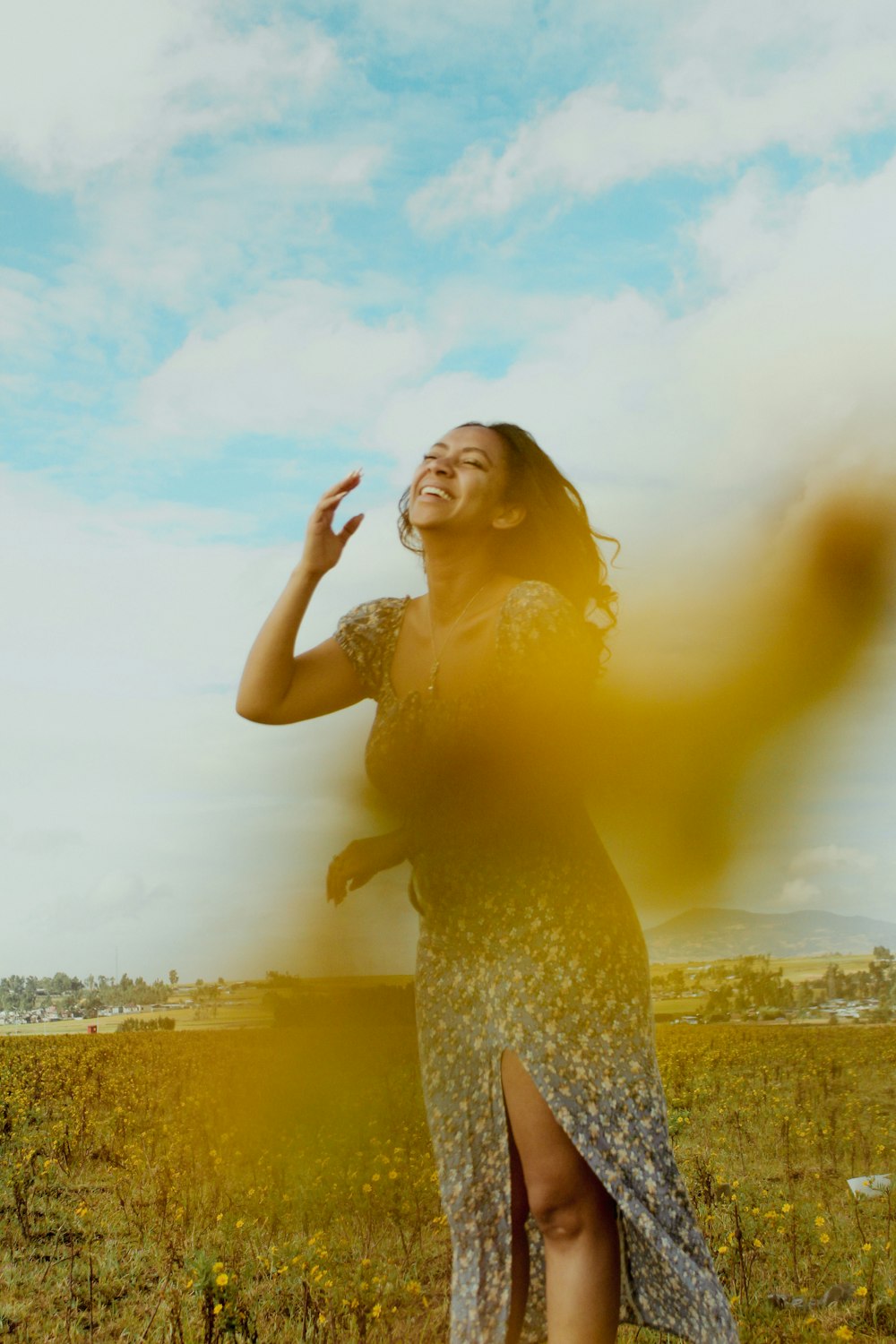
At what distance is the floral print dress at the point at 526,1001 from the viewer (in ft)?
8.45

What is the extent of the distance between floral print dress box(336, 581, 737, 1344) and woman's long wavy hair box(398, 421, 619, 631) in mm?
362

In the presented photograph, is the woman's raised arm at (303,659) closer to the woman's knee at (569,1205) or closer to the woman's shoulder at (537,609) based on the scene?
the woman's shoulder at (537,609)

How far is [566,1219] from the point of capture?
8.28 feet

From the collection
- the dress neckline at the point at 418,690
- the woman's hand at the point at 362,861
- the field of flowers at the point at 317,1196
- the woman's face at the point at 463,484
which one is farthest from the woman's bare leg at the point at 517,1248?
the woman's face at the point at 463,484

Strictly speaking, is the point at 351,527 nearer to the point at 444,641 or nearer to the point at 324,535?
the point at 324,535

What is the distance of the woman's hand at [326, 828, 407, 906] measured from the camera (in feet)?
9.69

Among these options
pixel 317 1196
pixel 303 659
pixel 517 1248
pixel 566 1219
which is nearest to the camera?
pixel 566 1219

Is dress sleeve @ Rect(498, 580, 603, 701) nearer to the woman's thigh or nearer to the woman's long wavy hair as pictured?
the woman's long wavy hair

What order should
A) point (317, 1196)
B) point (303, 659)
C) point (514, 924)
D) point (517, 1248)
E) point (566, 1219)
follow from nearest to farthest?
point (566, 1219) → point (514, 924) → point (517, 1248) → point (303, 659) → point (317, 1196)

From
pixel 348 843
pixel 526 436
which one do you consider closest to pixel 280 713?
pixel 348 843

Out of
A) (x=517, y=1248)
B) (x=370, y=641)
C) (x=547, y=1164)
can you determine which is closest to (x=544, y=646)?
(x=370, y=641)

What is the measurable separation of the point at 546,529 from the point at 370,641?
0.61 m

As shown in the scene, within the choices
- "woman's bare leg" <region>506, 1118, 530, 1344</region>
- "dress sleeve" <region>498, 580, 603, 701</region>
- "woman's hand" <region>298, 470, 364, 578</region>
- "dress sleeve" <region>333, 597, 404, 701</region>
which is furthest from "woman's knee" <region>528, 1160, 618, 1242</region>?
"woman's hand" <region>298, 470, 364, 578</region>

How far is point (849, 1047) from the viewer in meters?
9.01
